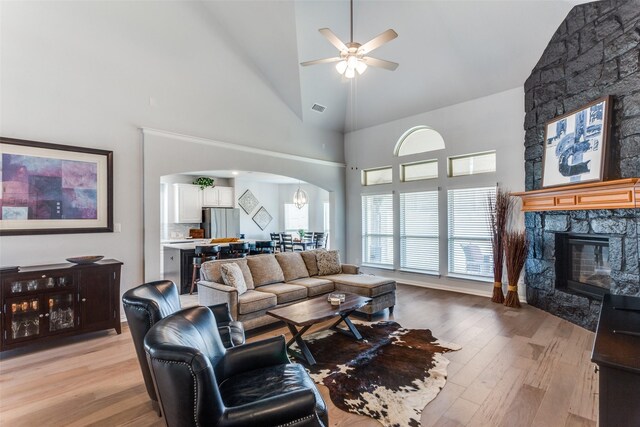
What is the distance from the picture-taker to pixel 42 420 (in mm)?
2299

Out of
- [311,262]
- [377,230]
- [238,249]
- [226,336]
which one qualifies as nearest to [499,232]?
[377,230]

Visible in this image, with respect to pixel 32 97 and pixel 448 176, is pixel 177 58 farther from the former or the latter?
pixel 448 176

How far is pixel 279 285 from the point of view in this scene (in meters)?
4.50

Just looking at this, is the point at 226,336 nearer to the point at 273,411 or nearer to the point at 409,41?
the point at 273,411

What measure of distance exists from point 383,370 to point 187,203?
7.40 meters

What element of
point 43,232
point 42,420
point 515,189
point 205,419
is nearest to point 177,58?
point 43,232

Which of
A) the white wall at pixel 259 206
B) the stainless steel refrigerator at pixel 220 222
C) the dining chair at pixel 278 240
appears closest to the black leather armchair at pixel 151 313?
the dining chair at pixel 278 240

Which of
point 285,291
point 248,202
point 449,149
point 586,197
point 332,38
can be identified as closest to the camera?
point 332,38

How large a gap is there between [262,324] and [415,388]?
198 cm

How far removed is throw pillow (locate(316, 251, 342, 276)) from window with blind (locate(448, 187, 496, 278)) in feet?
7.80

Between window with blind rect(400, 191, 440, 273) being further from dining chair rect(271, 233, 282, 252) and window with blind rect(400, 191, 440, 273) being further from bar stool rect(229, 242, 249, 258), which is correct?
dining chair rect(271, 233, 282, 252)

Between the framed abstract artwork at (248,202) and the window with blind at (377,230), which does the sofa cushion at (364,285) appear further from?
the framed abstract artwork at (248,202)

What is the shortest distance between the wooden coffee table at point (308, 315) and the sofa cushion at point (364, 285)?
57 cm

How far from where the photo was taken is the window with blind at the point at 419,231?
6.29 metres
